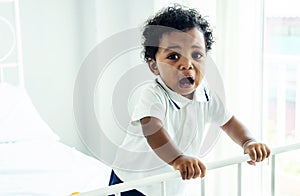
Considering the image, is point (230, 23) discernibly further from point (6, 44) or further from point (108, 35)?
point (6, 44)

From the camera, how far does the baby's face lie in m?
1.34

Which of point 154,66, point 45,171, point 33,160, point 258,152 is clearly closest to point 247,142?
point 258,152

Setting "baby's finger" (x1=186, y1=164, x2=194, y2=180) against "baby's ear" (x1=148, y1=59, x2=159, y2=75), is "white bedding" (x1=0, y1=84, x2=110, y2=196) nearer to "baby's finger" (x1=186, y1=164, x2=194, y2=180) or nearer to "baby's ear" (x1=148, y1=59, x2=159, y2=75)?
"baby's ear" (x1=148, y1=59, x2=159, y2=75)

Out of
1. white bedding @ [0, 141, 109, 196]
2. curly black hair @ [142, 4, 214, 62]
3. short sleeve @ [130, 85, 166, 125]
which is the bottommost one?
white bedding @ [0, 141, 109, 196]

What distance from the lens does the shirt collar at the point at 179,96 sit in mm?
1389

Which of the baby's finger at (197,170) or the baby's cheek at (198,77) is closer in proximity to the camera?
the baby's finger at (197,170)

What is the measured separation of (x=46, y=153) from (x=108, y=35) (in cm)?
115

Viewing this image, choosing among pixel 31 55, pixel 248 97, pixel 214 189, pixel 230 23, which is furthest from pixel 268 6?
pixel 31 55

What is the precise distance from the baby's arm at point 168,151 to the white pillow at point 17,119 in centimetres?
139

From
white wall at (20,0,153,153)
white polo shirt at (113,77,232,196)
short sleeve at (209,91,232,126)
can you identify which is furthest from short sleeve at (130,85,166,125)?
white wall at (20,0,153,153)

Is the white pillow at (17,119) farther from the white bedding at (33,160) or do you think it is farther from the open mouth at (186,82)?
the open mouth at (186,82)

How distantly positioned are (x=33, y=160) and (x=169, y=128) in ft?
3.42

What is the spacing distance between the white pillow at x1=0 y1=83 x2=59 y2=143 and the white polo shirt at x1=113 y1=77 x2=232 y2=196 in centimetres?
116

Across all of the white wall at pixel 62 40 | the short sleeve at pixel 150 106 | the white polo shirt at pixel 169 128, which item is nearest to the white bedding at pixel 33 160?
the white wall at pixel 62 40
